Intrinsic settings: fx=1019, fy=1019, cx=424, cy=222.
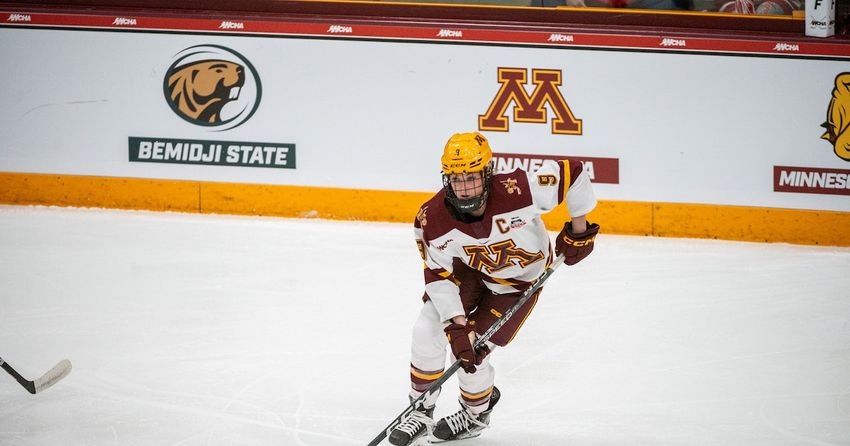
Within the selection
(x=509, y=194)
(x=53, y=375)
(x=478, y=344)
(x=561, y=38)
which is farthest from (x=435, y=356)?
(x=561, y=38)

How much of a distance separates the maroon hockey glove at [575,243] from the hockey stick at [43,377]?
1.88 metres

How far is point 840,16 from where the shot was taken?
5.48 meters

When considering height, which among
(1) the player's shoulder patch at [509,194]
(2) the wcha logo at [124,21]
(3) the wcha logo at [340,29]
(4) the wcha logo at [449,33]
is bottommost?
(1) the player's shoulder patch at [509,194]

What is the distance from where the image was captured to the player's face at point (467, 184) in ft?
9.98

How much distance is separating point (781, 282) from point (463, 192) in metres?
2.47

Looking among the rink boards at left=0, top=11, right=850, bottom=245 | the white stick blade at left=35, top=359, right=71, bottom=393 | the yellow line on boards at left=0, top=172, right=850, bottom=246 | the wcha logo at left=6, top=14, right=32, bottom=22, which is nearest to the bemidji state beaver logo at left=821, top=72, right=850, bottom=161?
the rink boards at left=0, top=11, right=850, bottom=245

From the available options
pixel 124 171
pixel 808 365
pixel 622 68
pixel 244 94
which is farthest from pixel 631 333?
pixel 124 171

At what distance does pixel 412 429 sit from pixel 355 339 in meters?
1.09

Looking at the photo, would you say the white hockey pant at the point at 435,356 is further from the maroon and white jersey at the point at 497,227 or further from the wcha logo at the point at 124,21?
the wcha logo at the point at 124,21

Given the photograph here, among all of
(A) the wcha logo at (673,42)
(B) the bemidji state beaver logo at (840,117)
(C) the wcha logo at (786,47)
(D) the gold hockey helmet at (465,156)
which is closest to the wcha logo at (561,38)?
(A) the wcha logo at (673,42)

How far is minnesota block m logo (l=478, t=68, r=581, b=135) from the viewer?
18.8ft

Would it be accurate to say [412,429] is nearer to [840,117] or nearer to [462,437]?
[462,437]

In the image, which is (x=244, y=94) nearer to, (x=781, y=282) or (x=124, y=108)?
(x=124, y=108)

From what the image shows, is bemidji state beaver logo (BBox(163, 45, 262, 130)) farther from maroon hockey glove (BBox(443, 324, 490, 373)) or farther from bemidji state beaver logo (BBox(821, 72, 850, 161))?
maroon hockey glove (BBox(443, 324, 490, 373))
